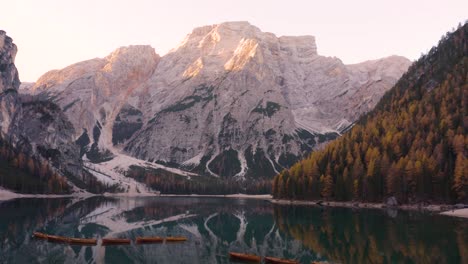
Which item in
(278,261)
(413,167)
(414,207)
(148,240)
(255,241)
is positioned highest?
(413,167)

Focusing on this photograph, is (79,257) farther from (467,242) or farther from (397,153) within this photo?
(397,153)

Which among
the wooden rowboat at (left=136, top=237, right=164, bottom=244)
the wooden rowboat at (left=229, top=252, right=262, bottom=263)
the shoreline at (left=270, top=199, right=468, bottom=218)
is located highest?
the wooden rowboat at (left=136, top=237, right=164, bottom=244)

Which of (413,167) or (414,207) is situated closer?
(414,207)

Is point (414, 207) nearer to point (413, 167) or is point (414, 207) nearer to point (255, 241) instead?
point (413, 167)

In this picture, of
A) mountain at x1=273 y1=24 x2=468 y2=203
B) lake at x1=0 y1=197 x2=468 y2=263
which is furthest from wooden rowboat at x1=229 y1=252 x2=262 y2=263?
mountain at x1=273 y1=24 x2=468 y2=203

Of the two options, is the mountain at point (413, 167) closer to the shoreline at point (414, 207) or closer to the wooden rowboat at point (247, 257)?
the shoreline at point (414, 207)

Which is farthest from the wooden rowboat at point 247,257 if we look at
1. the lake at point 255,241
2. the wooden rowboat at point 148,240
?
the wooden rowboat at point 148,240

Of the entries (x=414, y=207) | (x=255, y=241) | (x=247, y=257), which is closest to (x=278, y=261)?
(x=247, y=257)

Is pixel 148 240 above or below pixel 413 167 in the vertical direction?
below

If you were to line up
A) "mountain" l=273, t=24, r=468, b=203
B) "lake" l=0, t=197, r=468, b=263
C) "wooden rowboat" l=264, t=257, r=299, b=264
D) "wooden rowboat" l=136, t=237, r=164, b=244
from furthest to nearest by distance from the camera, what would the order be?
"mountain" l=273, t=24, r=468, b=203, "wooden rowboat" l=136, t=237, r=164, b=244, "lake" l=0, t=197, r=468, b=263, "wooden rowboat" l=264, t=257, r=299, b=264

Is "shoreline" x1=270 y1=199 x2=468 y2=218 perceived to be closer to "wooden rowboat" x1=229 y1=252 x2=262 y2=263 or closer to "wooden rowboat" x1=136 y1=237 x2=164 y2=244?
"wooden rowboat" x1=229 y1=252 x2=262 y2=263

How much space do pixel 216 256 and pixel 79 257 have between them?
19.8 metres

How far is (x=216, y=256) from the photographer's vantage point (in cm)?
6700

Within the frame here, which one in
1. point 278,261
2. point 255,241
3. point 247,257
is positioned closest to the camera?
point 278,261
